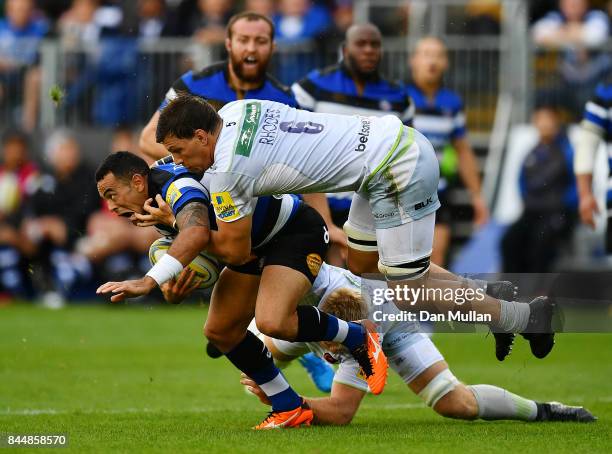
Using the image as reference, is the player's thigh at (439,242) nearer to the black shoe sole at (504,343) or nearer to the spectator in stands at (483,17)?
the black shoe sole at (504,343)

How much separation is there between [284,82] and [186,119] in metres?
10.2

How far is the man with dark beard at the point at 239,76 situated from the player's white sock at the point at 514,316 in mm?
2575

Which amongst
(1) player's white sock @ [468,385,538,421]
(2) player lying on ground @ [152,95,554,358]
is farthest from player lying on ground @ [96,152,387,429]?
(1) player's white sock @ [468,385,538,421]

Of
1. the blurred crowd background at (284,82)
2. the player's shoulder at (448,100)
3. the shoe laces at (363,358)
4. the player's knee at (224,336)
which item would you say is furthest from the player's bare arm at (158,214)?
the blurred crowd background at (284,82)

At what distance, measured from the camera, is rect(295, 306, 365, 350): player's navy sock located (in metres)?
7.21

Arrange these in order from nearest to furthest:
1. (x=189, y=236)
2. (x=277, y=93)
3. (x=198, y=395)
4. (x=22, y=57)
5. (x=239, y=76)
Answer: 1. (x=189, y=236)
2. (x=239, y=76)
3. (x=277, y=93)
4. (x=198, y=395)
5. (x=22, y=57)

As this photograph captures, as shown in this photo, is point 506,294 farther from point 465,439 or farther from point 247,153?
point 247,153

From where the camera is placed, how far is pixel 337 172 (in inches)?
282

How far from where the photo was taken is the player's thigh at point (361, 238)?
25.6ft

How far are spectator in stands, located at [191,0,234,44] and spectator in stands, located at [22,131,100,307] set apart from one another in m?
2.44

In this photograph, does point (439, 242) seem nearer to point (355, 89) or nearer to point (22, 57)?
point (355, 89)

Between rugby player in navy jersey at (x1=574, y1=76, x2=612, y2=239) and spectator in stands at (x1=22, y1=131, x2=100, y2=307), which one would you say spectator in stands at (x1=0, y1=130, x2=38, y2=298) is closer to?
spectator in stands at (x1=22, y1=131, x2=100, y2=307)

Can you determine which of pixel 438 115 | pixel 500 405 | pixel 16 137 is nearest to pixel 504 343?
pixel 500 405

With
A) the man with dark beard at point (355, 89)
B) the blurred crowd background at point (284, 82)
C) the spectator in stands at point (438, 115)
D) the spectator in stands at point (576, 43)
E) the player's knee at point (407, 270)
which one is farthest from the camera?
the spectator in stands at point (576, 43)
